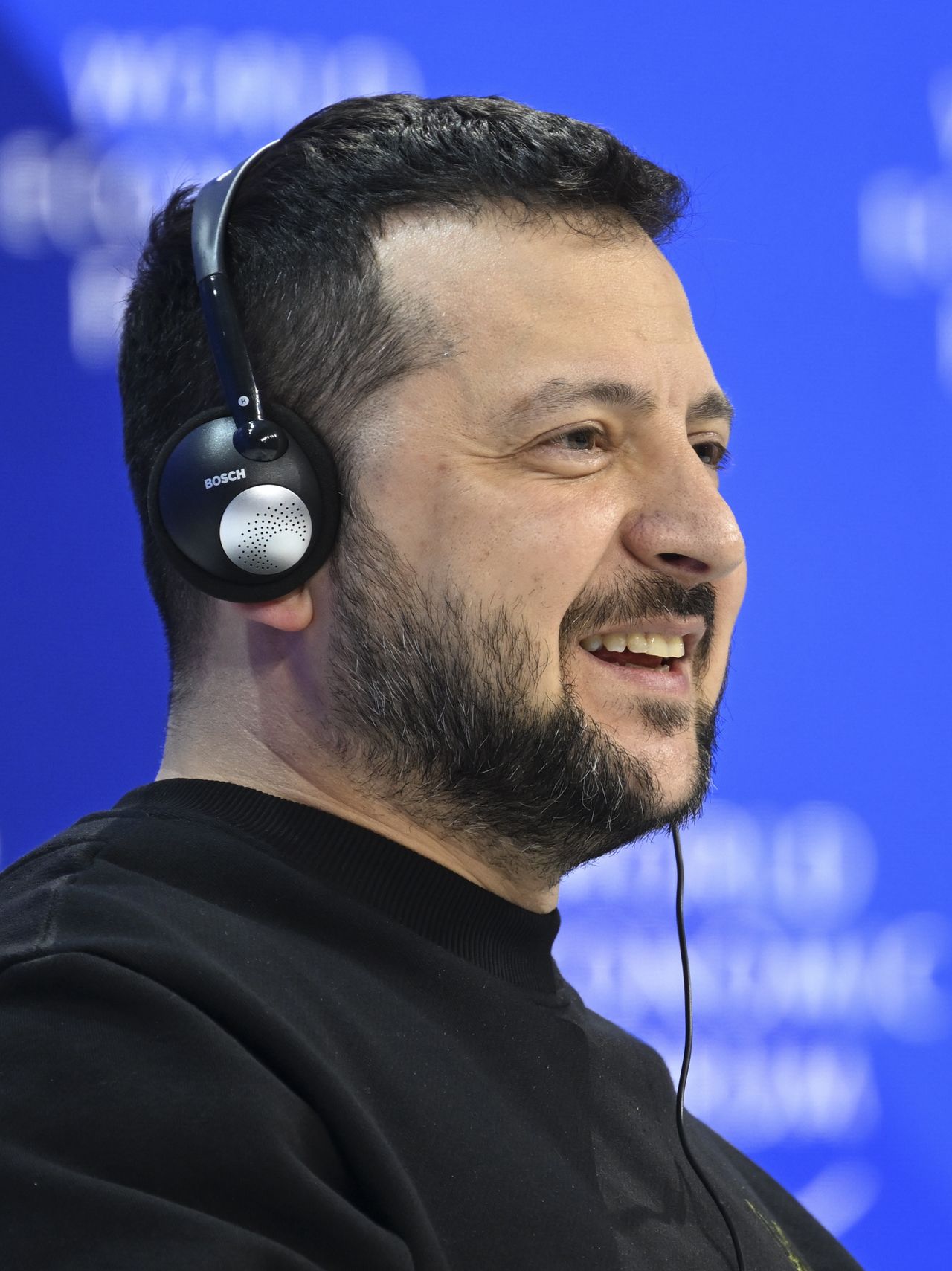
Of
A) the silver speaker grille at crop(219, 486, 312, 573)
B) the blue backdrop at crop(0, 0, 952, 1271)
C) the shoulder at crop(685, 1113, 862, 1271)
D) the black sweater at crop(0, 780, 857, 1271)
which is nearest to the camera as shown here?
the black sweater at crop(0, 780, 857, 1271)

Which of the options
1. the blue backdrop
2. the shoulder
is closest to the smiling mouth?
the shoulder

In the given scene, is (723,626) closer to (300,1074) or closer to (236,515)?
(236,515)

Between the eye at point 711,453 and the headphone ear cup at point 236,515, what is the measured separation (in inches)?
12.0

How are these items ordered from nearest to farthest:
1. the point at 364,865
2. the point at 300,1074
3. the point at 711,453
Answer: the point at 300,1074 → the point at 364,865 → the point at 711,453

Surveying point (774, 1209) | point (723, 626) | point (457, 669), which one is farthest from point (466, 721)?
point (774, 1209)

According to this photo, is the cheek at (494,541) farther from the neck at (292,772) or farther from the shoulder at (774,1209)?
the shoulder at (774,1209)

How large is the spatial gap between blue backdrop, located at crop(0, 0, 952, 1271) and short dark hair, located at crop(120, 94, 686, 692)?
1.60 ft

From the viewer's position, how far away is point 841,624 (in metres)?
1.57

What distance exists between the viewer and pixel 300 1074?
62 cm

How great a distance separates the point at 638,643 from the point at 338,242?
34 cm

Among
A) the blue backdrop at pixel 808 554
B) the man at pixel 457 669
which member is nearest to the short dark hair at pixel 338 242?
the man at pixel 457 669

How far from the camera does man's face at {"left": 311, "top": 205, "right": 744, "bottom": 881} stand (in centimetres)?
84

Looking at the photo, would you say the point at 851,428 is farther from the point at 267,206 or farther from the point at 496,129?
the point at 267,206

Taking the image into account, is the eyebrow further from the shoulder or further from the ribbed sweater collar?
the shoulder
